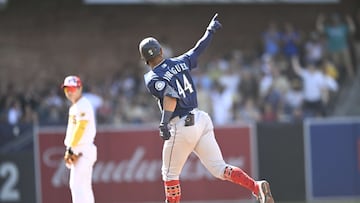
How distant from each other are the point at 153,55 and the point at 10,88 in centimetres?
1110

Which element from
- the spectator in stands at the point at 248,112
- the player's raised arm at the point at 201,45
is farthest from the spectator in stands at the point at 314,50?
the player's raised arm at the point at 201,45

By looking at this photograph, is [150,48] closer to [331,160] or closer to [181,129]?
[181,129]

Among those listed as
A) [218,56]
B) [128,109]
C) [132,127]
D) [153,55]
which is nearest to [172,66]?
[153,55]

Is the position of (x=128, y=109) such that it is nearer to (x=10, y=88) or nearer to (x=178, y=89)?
(x=10, y=88)

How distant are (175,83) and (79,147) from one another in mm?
2151

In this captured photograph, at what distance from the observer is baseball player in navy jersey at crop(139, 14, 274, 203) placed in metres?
10.4

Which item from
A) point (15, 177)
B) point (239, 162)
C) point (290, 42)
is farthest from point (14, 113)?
point (290, 42)

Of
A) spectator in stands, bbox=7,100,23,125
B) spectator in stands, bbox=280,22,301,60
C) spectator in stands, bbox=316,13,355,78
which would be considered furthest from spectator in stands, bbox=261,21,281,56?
spectator in stands, bbox=7,100,23,125

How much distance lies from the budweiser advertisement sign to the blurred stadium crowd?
2.49 ft

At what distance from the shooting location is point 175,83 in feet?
34.2

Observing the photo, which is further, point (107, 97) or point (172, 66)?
point (107, 97)

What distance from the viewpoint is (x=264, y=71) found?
20.8 m

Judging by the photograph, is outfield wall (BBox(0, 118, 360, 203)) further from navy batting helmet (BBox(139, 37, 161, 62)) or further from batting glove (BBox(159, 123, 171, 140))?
batting glove (BBox(159, 123, 171, 140))

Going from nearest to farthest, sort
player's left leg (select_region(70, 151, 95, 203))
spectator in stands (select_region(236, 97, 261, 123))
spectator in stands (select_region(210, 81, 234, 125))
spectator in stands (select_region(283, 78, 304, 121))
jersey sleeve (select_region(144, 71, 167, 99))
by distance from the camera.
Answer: jersey sleeve (select_region(144, 71, 167, 99)) < player's left leg (select_region(70, 151, 95, 203)) < spectator in stands (select_region(236, 97, 261, 123)) < spectator in stands (select_region(210, 81, 234, 125)) < spectator in stands (select_region(283, 78, 304, 121))
